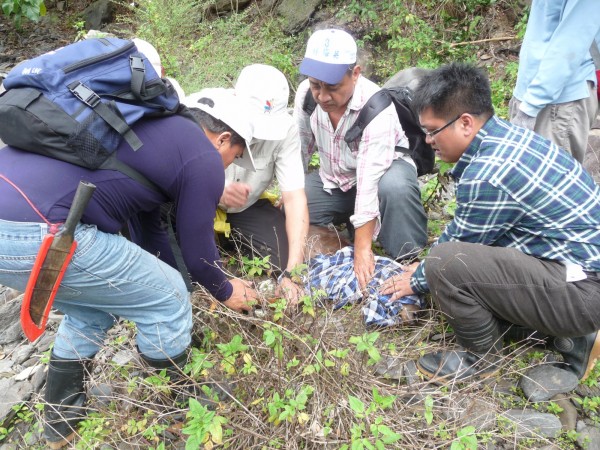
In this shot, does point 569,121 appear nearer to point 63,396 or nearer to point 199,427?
point 199,427

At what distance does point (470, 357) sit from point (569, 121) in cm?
155

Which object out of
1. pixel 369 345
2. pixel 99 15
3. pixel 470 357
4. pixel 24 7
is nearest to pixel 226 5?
pixel 99 15

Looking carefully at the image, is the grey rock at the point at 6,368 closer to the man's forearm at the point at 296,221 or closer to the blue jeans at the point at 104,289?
the blue jeans at the point at 104,289

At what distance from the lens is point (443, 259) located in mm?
2543

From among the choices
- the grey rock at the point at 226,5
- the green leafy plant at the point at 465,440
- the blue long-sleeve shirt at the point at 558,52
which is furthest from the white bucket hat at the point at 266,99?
the grey rock at the point at 226,5

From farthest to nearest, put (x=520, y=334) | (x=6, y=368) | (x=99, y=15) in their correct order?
(x=99, y=15)
(x=6, y=368)
(x=520, y=334)

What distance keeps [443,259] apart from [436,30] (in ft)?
17.6

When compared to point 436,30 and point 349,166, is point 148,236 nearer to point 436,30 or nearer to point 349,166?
point 349,166

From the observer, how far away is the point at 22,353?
11.1 feet

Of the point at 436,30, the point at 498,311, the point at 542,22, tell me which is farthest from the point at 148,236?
the point at 436,30

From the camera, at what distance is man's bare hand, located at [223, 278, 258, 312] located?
2646mm

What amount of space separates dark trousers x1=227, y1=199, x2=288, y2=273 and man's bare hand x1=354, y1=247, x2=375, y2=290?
1.73ft

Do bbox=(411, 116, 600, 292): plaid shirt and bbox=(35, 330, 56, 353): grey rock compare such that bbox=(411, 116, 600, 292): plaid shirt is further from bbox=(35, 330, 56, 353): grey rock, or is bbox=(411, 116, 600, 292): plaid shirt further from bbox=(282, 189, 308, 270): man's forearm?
bbox=(35, 330, 56, 353): grey rock

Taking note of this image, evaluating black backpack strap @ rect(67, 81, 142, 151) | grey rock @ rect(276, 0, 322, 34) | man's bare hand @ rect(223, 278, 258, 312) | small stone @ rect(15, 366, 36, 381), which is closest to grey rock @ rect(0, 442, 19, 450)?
small stone @ rect(15, 366, 36, 381)
